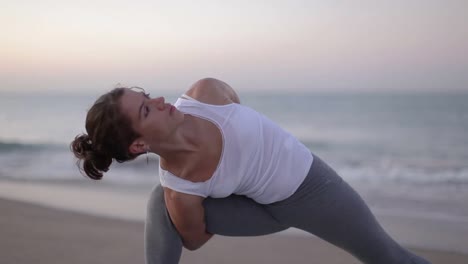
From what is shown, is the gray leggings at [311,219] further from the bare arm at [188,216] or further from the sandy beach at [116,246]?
the sandy beach at [116,246]

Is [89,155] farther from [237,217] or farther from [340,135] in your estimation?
[340,135]

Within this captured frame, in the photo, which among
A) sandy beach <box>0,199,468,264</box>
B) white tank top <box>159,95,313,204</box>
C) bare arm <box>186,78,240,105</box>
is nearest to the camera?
white tank top <box>159,95,313,204</box>

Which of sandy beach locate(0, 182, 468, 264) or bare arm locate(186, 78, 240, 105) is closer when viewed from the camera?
bare arm locate(186, 78, 240, 105)

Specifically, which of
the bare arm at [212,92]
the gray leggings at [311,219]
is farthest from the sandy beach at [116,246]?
the bare arm at [212,92]

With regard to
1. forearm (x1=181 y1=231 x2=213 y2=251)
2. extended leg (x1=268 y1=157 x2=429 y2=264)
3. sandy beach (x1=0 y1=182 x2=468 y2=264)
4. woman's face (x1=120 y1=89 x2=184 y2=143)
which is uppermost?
woman's face (x1=120 y1=89 x2=184 y2=143)

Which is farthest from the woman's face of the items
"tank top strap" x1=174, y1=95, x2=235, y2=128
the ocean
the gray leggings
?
the ocean

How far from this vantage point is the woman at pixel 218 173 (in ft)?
5.80

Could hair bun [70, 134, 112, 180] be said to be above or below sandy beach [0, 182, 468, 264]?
above

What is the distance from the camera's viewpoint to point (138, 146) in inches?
70.1

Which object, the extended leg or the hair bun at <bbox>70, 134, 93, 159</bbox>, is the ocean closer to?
the hair bun at <bbox>70, 134, 93, 159</bbox>

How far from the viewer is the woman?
177cm

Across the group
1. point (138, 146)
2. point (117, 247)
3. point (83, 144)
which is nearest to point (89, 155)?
point (83, 144)

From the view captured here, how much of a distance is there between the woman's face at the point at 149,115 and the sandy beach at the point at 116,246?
1.93m

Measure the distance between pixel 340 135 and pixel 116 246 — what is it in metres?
10.7
